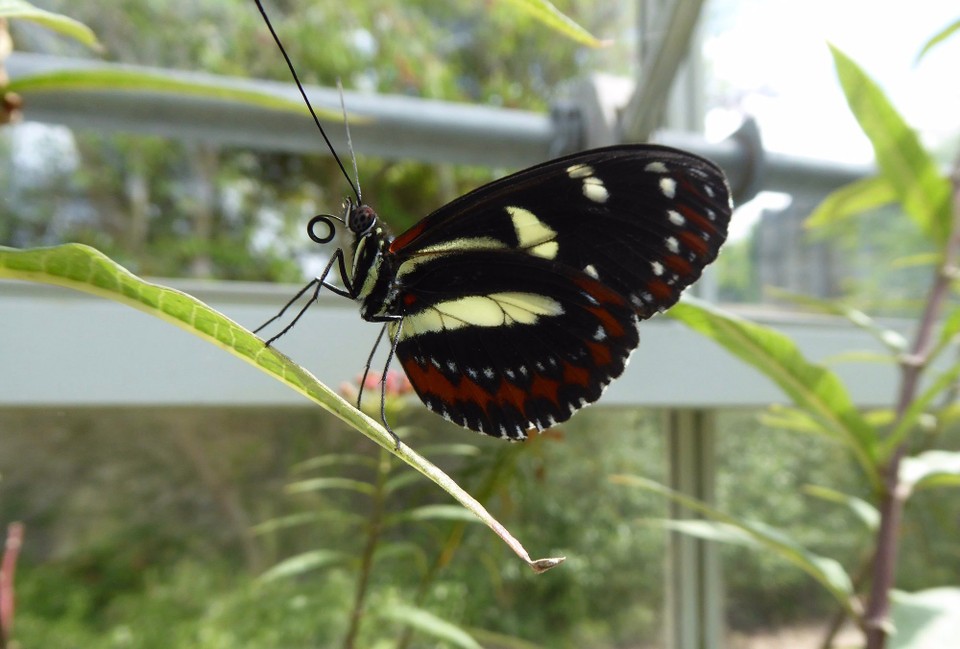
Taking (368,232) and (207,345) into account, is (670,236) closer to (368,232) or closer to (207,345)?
(368,232)

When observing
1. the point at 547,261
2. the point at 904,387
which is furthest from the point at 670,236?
the point at 904,387

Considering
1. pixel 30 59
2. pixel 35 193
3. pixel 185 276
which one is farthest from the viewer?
pixel 185 276

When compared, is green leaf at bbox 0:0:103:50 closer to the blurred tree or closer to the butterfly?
the butterfly

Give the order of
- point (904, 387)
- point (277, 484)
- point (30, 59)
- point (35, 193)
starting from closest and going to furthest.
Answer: point (904, 387)
point (30, 59)
point (277, 484)
point (35, 193)

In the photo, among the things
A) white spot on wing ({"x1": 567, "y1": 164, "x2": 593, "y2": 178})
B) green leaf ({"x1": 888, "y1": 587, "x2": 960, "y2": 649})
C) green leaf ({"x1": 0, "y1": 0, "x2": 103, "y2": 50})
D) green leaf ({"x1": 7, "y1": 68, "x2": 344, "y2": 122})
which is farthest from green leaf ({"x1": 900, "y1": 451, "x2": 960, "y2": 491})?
green leaf ({"x1": 0, "y1": 0, "x2": 103, "y2": 50})

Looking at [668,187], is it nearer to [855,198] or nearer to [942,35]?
[942,35]

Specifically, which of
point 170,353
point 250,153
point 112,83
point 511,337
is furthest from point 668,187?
point 250,153

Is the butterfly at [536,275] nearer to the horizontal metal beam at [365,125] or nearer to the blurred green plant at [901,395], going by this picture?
the blurred green plant at [901,395]
